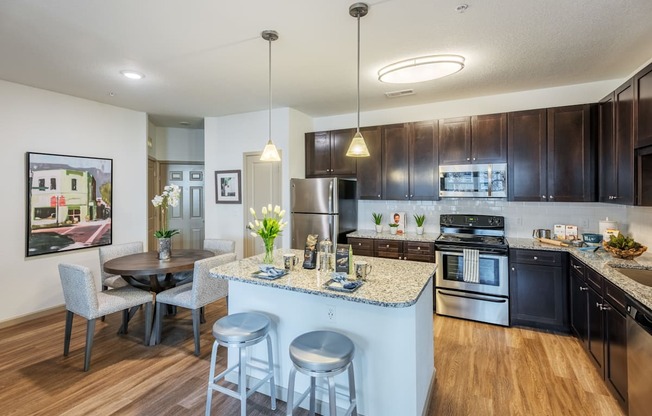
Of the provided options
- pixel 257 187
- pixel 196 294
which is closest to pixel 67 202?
pixel 257 187

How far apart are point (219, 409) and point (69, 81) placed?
379 cm

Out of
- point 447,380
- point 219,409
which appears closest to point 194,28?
point 219,409

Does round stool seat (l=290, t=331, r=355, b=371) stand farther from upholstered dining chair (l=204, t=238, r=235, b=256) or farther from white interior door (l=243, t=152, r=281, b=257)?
white interior door (l=243, t=152, r=281, b=257)

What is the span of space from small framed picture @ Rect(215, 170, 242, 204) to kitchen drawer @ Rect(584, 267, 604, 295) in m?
4.37

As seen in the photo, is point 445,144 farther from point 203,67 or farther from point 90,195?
point 90,195

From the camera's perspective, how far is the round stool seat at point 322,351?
1.66 meters

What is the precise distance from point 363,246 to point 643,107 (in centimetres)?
298

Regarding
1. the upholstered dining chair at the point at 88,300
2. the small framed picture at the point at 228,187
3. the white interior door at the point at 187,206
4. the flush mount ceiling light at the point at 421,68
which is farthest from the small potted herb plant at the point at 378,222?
the white interior door at the point at 187,206

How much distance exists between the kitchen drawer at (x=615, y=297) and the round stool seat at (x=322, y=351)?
173cm

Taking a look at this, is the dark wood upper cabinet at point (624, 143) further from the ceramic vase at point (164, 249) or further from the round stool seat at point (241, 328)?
the ceramic vase at point (164, 249)

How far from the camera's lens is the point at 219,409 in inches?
87.6

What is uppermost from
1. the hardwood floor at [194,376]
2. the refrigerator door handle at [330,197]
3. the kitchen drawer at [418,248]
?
the refrigerator door handle at [330,197]

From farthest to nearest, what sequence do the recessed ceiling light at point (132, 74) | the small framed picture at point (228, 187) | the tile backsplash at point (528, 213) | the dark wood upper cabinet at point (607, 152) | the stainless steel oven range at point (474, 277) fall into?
1. the small framed picture at point (228, 187)
2. the stainless steel oven range at point (474, 277)
3. the tile backsplash at point (528, 213)
4. the recessed ceiling light at point (132, 74)
5. the dark wood upper cabinet at point (607, 152)

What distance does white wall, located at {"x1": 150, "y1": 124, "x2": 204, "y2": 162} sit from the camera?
5914 mm
